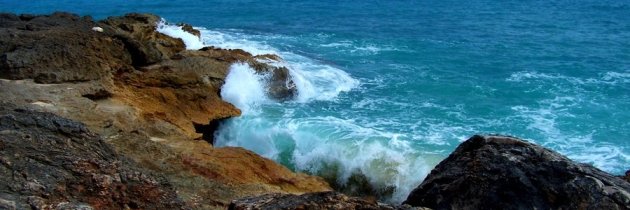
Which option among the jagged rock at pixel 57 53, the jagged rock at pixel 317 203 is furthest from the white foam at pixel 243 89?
the jagged rock at pixel 317 203

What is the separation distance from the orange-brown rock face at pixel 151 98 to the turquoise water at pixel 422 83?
147cm

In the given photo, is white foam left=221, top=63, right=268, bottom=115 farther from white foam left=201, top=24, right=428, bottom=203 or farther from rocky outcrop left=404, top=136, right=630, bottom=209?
rocky outcrop left=404, top=136, right=630, bottom=209

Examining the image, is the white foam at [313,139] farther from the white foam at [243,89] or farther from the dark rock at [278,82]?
the dark rock at [278,82]

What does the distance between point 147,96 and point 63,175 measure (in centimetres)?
1276

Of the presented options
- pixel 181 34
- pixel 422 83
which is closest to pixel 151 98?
pixel 422 83

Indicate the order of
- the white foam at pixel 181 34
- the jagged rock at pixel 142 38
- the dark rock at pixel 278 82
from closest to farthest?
the jagged rock at pixel 142 38, the dark rock at pixel 278 82, the white foam at pixel 181 34

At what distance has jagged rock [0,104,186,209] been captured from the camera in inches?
238

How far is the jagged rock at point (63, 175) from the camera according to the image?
6054 millimetres

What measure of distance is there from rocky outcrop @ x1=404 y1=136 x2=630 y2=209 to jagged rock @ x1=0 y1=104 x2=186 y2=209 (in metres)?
4.33

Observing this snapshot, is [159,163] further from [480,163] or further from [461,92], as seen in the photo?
[461,92]

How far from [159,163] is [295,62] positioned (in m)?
19.3

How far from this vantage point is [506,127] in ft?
72.3

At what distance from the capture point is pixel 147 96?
1889cm

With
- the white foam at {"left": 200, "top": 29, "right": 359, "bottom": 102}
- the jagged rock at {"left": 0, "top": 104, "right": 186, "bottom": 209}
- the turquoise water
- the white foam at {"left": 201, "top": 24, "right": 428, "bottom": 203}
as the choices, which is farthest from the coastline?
the jagged rock at {"left": 0, "top": 104, "right": 186, "bottom": 209}
